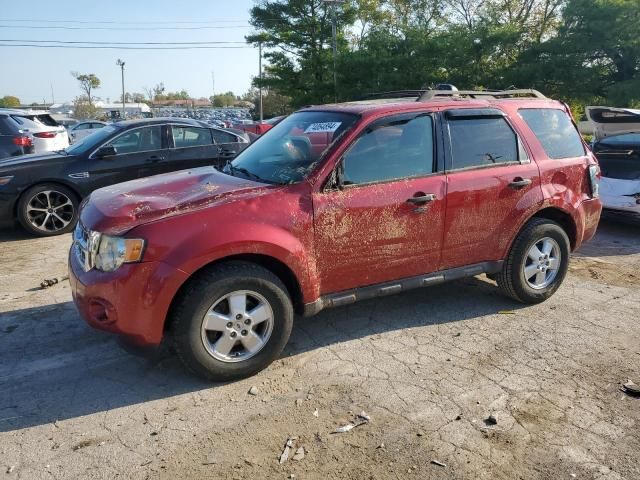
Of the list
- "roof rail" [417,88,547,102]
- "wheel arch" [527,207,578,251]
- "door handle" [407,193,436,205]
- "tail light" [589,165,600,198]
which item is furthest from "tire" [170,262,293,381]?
"tail light" [589,165,600,198]

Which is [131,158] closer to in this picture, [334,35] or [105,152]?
[105,152]

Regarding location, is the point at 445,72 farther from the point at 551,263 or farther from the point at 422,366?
the point at 422,366

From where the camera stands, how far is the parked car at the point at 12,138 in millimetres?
9680

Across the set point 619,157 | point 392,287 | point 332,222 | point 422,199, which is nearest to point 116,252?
point 332,222

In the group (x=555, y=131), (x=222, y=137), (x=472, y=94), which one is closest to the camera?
(x=472, y=94)

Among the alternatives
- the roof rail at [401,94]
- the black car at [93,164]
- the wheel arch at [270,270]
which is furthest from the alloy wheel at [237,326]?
the black car at [93,164]

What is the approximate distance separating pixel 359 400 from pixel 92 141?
612 cm

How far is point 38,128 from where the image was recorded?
412 inches

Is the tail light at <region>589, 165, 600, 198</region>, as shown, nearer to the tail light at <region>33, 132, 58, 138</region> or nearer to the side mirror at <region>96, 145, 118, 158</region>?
the side mirror at <region>96, 145, 118, 158</region>

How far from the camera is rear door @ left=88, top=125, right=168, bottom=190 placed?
7457 millimetres

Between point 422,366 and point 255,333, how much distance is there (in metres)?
1.17

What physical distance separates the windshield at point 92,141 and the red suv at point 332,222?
393cm

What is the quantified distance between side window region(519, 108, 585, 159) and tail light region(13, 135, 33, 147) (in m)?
8.82

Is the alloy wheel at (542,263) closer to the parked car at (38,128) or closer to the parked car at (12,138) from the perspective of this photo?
the parked car at (38,128)
